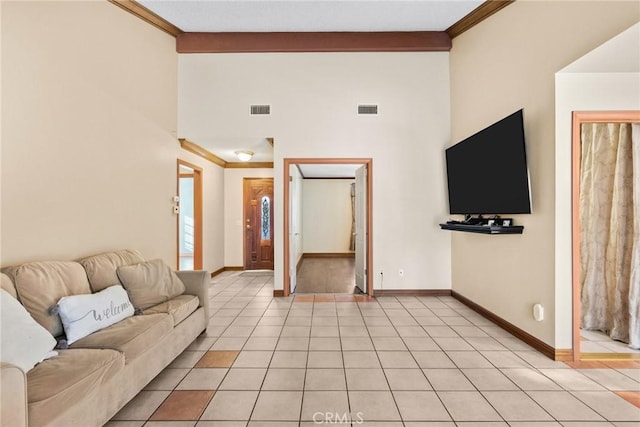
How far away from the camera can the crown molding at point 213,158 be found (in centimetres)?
468

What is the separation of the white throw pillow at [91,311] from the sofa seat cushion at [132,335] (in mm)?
46

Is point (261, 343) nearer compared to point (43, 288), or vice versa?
point (43, 288)

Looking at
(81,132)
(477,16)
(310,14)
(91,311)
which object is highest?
(310,14)

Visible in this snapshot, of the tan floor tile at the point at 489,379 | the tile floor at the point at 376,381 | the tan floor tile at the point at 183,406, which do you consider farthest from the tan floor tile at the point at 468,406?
the tan floor tile at the point at 183,406

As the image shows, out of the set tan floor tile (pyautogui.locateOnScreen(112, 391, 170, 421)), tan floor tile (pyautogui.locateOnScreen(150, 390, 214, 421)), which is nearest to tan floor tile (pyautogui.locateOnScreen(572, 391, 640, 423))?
tan floor tile (pyautogui.locateOnScreen(150, 390, 214, 421))

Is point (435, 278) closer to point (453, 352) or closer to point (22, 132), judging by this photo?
point (453, 352)

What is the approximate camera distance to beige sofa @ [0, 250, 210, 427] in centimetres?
131

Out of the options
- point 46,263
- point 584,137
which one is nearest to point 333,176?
point 584,137

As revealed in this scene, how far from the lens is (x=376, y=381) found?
223cm

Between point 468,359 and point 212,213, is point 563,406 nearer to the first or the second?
point 468,359

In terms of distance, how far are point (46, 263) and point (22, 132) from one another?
3.38ft

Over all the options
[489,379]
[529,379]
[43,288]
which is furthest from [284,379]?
[529,379]

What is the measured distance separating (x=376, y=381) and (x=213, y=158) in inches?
202

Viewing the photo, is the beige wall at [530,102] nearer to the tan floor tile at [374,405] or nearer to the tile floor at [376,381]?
the tile floor at [376,381]
